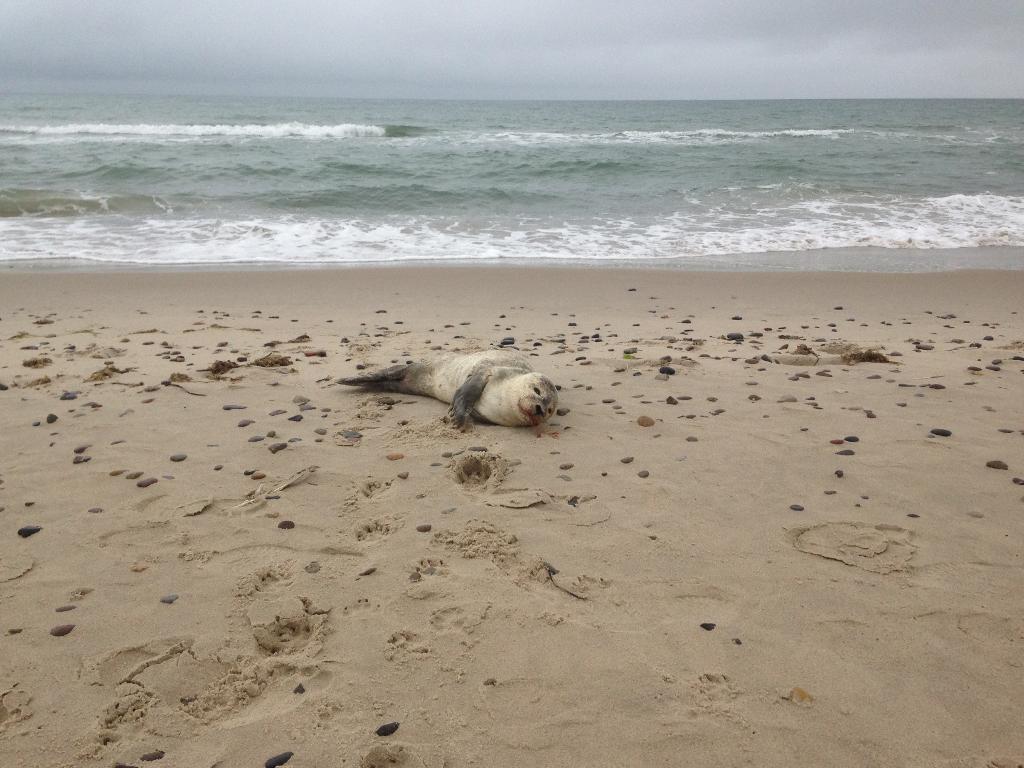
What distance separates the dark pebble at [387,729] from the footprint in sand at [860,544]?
2.22 m

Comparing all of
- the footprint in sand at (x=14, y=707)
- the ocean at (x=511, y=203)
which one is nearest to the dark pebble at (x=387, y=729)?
the footprint in sand at (x=14, y=707)

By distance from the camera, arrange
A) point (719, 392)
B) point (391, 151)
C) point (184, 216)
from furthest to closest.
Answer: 1. point (391, 151)
2. point (184, 216)
3. point (719, 392)

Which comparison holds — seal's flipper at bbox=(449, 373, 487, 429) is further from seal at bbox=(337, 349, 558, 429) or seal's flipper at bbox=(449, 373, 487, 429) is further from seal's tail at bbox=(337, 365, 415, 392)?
seal's tail at bbox=(337, 365, 415, 392)

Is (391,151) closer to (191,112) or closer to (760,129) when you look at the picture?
(760,129)

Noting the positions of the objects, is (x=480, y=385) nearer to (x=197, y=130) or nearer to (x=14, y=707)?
(x=14, y=707)

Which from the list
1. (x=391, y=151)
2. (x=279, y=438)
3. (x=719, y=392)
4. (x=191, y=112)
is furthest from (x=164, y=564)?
(x=191, y=112)

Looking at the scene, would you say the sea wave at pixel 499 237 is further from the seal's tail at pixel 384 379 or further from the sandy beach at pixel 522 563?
the seal's tail at pixel 384 379

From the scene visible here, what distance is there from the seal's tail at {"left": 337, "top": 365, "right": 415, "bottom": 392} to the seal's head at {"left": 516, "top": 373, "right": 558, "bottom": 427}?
1.29m

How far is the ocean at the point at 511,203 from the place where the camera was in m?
13.0

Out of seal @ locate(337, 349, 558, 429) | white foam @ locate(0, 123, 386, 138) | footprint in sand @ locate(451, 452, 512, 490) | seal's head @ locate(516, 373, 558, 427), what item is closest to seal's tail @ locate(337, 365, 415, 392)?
seal @ locate(337, 349, 558, 429)

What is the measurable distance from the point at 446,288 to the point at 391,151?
2074cm

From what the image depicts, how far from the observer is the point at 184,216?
1583cm

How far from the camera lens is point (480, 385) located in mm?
5797

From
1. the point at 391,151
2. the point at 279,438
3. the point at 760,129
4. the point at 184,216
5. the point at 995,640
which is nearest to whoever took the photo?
the point at 995,640
